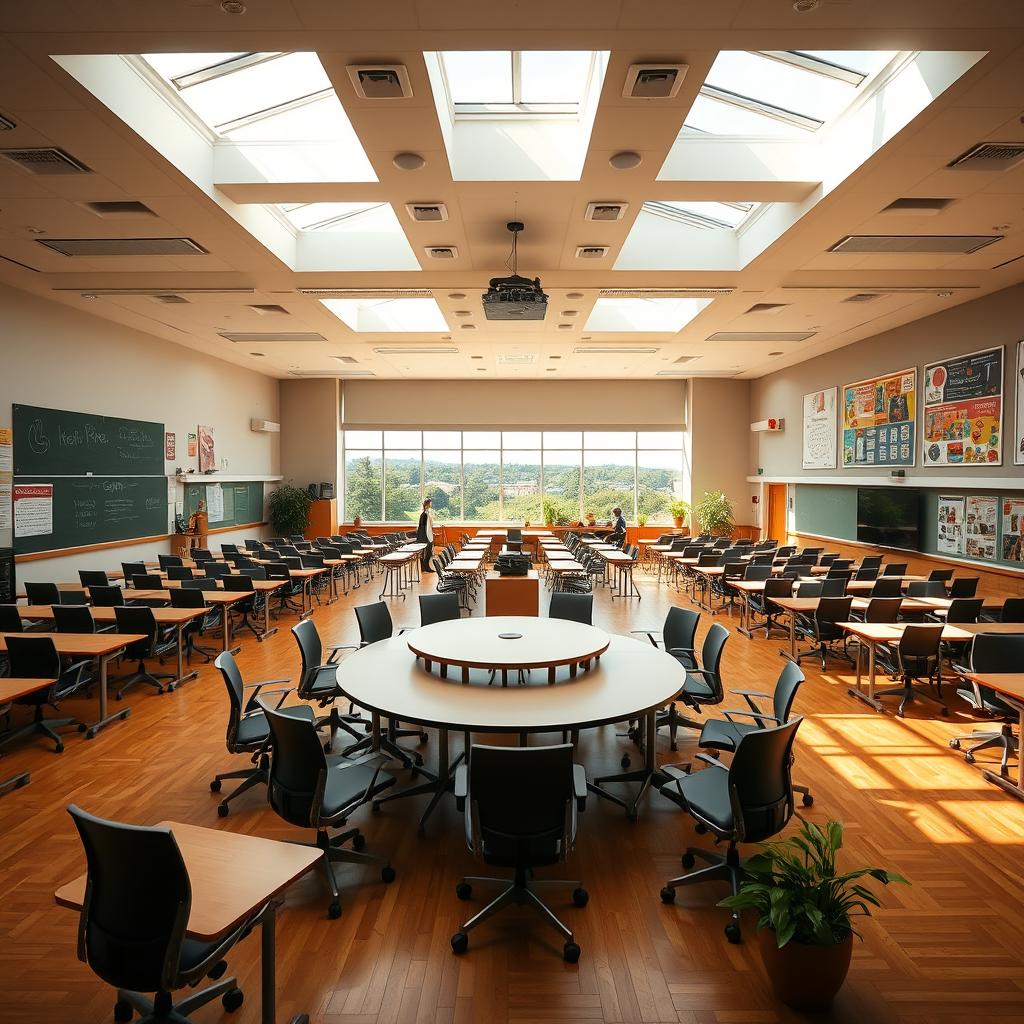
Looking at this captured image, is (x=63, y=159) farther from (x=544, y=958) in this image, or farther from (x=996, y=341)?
(x=996, y=341)

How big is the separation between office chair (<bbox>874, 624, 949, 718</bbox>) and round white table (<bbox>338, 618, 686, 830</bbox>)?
8.62ft

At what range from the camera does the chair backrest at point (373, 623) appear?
5.77 m

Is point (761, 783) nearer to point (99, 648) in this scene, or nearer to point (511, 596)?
point (99, 648)

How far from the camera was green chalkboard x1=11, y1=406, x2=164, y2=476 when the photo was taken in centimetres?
950

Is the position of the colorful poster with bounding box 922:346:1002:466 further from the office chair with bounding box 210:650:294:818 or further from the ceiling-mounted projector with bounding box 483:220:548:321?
the office chair with bounding box 210:650:294:818

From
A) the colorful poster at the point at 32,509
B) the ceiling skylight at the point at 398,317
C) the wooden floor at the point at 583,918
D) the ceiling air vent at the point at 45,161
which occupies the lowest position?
the wooden floor at the point at 583,918

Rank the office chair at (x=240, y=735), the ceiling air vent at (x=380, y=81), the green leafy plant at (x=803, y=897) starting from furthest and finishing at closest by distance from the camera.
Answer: the ceiling air vent at (x=380, y=81)
the office chair at (x=240, y=735)
the green leafy plant at (x=803, y=897)

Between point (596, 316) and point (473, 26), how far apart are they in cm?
856

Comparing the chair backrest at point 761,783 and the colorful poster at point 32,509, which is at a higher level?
the colorful poster at point 32,509

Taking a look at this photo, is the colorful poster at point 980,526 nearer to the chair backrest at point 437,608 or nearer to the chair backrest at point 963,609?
the chair backrest at point 963,609

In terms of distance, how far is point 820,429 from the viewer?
1462 cm

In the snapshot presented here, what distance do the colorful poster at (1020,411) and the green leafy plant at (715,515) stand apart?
900cm

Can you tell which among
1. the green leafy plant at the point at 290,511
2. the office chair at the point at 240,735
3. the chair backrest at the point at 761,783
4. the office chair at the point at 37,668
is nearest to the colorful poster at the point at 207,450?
the green leafy plant at the point at 290,511

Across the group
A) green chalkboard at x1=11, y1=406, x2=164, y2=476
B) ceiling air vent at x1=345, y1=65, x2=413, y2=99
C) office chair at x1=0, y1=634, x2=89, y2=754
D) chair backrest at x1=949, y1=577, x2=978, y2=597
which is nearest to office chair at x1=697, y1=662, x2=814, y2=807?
ceiling air vent at x1=345, y1=65, x2=413, y2=99
